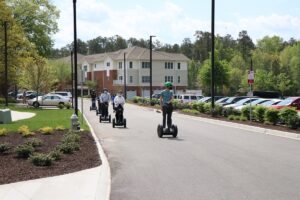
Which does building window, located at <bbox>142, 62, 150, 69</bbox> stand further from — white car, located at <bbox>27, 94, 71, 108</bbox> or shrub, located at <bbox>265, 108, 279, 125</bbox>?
shrub, located at <bbox>265, 108, 279, 125</bbox>

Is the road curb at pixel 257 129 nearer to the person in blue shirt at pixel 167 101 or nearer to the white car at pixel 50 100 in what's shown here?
the person in blue shirt at pixel 167 101

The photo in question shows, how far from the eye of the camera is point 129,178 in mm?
10109

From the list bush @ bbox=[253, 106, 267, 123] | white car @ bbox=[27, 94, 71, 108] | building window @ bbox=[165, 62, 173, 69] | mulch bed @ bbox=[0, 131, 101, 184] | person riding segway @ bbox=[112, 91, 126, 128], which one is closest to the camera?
mulch bed @ bbox=[0, 131, 101, 184]

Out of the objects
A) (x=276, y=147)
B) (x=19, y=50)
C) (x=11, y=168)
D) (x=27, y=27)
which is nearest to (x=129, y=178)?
(x=11, y=168)

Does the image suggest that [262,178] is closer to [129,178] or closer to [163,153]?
[129,178]

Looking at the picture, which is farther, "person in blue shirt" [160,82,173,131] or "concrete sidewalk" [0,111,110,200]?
"person in blue shirt" [160,82,173,131]

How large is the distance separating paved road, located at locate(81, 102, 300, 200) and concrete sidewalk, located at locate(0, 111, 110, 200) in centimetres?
27

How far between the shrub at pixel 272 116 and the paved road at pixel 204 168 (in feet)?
15.7

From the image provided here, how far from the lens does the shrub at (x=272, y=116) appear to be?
2294 centimetres

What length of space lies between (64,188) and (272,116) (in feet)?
52.2

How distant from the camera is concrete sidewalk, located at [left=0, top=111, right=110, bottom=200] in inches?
320

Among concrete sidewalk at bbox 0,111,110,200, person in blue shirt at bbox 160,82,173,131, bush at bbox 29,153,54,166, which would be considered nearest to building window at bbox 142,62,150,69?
person in blue shirt at bbox 160,82,173,131

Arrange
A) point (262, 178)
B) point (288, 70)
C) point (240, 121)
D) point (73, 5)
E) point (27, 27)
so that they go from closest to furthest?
1. point (262, 178)
2. point (73, 5)
3. point (240, 121)
4. point (27, 27)
5. point (288, 70)

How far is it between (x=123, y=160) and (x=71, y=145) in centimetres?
157
